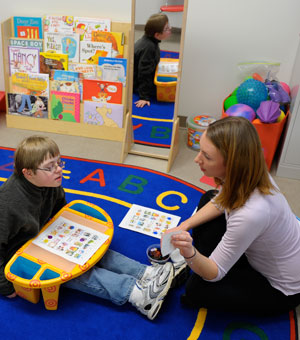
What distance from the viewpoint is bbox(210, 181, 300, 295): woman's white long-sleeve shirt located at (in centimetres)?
141

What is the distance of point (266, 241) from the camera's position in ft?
4.97

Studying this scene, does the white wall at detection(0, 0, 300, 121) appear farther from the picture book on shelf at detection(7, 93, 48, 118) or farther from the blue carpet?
the blue carpet

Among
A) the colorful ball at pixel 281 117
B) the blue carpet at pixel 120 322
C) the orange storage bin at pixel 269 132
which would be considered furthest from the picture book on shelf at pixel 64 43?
the blue carpet at pixel 120 322

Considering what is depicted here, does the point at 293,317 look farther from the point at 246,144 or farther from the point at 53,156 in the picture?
the point at 53,156

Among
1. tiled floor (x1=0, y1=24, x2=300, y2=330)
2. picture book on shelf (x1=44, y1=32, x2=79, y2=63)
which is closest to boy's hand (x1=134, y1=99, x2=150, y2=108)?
tiled floor (x1=0, y1=24, x2=300, y2=330)

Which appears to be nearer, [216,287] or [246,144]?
[246,144]

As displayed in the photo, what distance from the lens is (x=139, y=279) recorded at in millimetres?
1825

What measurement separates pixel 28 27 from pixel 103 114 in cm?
95

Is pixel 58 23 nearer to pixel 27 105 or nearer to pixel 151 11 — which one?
pixel 27 105

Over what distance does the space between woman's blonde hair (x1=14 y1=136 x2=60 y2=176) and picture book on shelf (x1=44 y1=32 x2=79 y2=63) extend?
1618mm

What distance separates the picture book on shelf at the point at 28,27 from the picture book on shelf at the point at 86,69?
0.38m

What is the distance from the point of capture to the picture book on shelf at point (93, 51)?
3.01 metres

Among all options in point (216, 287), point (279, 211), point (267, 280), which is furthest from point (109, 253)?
point (279, 211)

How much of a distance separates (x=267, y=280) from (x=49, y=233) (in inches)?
41.4
